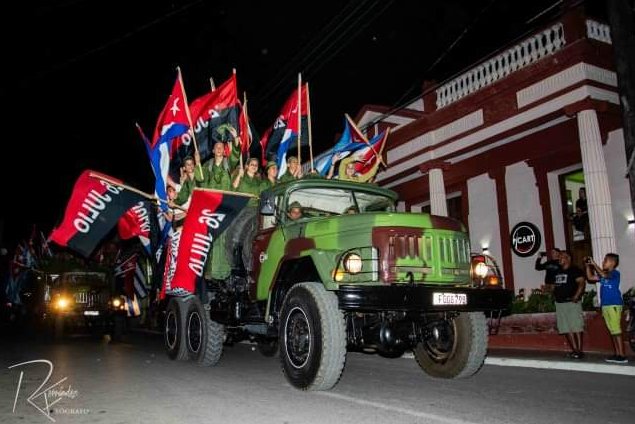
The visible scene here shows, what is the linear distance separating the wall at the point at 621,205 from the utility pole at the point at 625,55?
312cm

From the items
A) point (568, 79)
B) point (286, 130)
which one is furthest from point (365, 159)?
point (568, 79)

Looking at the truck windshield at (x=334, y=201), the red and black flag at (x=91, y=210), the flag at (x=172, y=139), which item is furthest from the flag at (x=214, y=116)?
the truck windshield at (x=334, y=201)

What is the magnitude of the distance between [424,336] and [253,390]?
199cm

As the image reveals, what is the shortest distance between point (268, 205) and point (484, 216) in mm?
9925

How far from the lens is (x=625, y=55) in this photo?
9.11 meters

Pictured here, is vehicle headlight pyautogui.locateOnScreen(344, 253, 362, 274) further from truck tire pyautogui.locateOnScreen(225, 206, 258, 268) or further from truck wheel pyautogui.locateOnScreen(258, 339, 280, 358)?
truck wheel pyautogui.locateOnScreen(258, 339, 280, 358)

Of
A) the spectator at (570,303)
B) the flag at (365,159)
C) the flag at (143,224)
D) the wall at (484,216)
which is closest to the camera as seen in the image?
the spectator at (570,303)

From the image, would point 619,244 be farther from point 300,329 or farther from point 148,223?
point 148,223

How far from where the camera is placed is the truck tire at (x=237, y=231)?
26.5 feet

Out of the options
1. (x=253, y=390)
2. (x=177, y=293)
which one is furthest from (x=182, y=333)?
(x=253, y=390)

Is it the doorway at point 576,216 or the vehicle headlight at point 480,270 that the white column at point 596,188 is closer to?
the doorway at point 576,216

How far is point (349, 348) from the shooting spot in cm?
629

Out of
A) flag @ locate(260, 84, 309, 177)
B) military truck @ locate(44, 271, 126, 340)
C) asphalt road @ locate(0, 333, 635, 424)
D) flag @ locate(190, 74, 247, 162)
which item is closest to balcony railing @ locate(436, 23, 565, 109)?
flag @ locate(260, 84, 309, 177)

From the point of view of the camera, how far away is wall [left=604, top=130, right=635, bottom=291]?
11586mm
